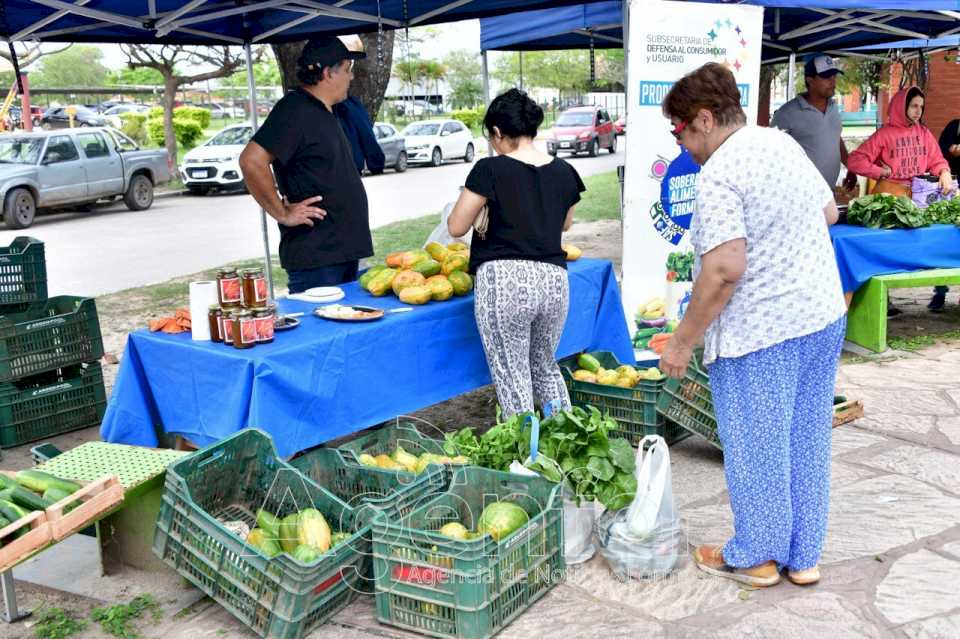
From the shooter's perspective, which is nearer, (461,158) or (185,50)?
(185,50)

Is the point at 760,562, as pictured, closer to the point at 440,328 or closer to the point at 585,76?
the point at 440,328

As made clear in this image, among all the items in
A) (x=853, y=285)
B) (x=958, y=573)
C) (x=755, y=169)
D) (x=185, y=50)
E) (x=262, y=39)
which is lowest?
(x=958, y=573)

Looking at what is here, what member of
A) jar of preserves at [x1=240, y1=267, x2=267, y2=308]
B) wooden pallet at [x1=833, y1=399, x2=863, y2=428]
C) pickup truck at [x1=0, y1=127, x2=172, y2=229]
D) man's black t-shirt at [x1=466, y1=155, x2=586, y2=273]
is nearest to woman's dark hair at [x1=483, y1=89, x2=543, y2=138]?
man's black t-shirt at [x1=466, y1=155, x2=586, y2=273]

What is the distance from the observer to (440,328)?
4.50 metres

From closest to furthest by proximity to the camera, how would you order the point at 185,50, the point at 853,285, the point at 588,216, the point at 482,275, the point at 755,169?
the point at 755,169, the point at 482,275, the point at 853,285, the point at 588,216, the point at 185,50

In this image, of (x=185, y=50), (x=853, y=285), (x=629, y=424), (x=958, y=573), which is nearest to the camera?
(x=958, y=573)

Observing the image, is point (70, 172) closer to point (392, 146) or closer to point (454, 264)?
point (392, 146)

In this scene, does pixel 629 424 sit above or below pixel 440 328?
below

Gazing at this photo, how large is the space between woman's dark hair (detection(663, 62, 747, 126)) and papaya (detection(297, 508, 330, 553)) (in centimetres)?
192

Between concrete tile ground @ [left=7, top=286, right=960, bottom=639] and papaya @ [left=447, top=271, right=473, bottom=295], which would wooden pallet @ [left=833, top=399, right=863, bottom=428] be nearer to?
concrete tile ground @ [left=7, top=286, right=960, bottom=639]

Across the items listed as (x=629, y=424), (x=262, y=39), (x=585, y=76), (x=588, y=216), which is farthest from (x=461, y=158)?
(x=585, y=76)

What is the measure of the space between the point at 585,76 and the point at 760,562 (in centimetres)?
5814

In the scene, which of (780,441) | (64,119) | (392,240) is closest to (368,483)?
(780,441)

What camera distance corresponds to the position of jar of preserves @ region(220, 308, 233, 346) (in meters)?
3.78
